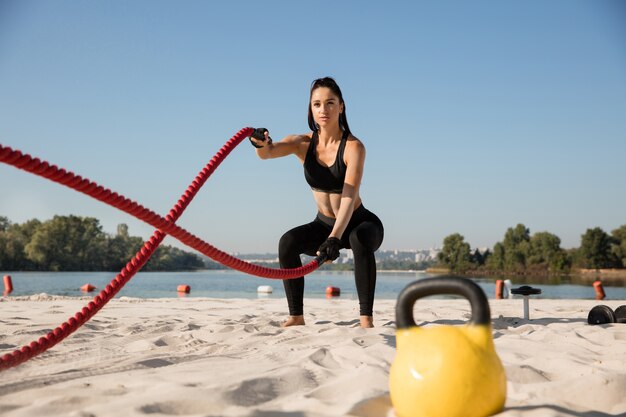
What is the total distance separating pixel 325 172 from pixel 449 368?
257 cm

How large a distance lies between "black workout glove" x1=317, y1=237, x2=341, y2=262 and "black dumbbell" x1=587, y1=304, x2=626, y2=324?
193 cm

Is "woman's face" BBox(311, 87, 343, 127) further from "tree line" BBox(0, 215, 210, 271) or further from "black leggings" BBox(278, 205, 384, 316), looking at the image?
"tree line" BBox(0, 215, 210, 271)

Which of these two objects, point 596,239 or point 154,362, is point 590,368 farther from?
point 596,239

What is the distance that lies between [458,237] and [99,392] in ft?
236

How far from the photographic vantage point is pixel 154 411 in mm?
1481

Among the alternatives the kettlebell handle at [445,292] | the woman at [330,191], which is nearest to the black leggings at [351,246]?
the woman at [330,191]

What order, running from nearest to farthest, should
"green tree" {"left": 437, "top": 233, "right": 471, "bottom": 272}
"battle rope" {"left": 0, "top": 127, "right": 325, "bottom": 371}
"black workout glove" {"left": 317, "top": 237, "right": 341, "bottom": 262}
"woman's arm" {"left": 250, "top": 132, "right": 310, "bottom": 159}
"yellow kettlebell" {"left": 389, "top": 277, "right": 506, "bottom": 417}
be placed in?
"yellow kettlebell" {"left": 389, "top": 277, "right": 506, "bottom": 417} → "battle rope" {"left": 0, "top": 127, "right": 325, "bottom": 371} → "black workout glove" {"left": 317, "top": 237, "right": 341, "bottom": 262} → "woman's arm" {"left": 250, "top": 132, "right": 310, "bottom": 159} → "green tree" {"left": 437, "top": 233, "right": 471, "bottom": 272}

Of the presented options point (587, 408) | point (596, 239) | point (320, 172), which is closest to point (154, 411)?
point (587, 408)

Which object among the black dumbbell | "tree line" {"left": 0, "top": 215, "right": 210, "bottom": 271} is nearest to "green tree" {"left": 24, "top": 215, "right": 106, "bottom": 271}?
"tree line" {"left": 0, "top": 215, "right": 210, "bottom": 271}

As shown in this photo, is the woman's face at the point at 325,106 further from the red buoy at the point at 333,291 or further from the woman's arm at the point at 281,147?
the red buoy at the point at 333,291

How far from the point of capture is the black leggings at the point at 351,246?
3604 millimetres

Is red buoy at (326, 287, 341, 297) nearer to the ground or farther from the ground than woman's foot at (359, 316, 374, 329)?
nearer to the ground

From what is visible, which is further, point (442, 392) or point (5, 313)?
point (5, 313)

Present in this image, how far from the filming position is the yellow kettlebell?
1335mm
